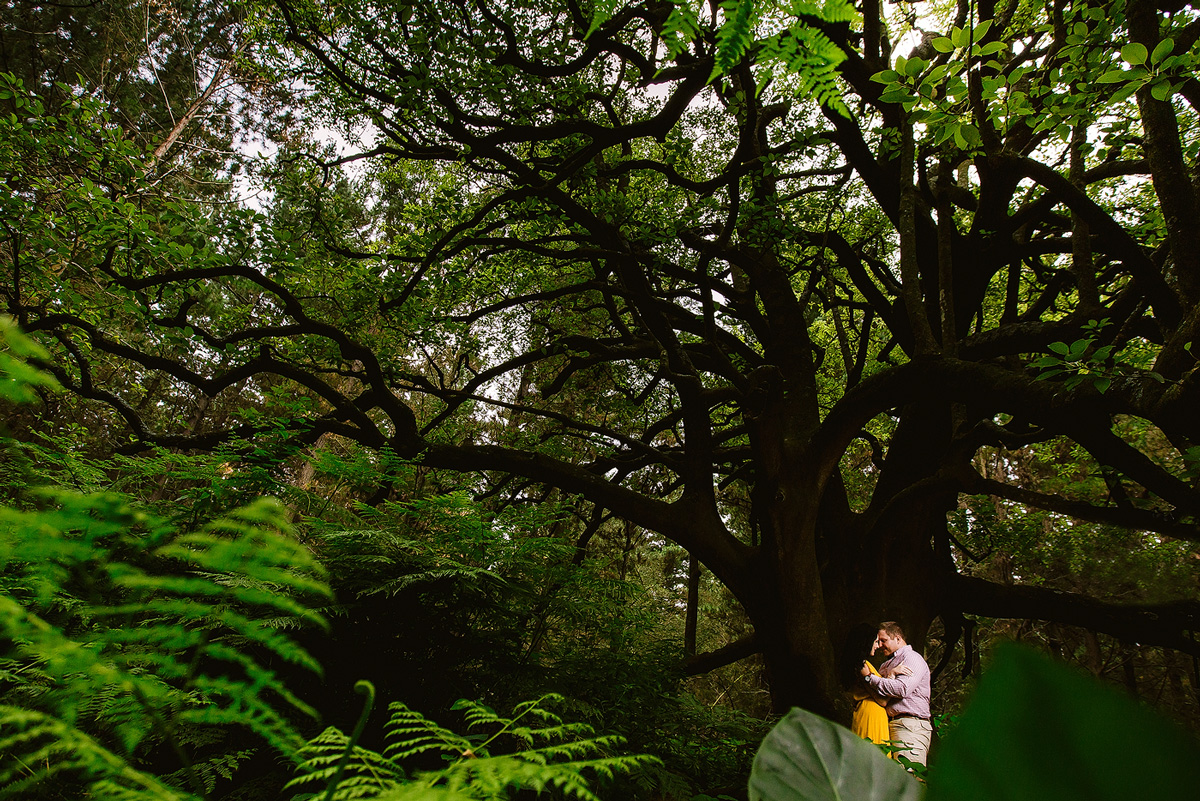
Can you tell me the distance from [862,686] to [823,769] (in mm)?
4394

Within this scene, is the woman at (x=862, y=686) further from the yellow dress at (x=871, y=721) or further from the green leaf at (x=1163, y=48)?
the green leaf at (x=1163, y=48)

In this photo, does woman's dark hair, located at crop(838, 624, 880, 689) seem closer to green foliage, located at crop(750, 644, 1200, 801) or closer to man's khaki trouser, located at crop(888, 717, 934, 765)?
man's khaki trouser, located at crop(888, 717, 934, 765)

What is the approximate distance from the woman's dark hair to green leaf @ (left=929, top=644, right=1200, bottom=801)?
5409 millimetres

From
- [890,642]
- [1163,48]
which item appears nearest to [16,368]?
[1163,48]

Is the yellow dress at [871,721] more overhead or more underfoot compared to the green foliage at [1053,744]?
more underfoot

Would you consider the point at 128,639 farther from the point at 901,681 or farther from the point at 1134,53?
the point at 901,681

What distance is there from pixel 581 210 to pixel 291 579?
4.70m

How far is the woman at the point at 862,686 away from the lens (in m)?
3.73

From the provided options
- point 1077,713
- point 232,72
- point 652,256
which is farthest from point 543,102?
point 232,72

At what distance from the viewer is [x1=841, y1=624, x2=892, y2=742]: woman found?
3734 mm

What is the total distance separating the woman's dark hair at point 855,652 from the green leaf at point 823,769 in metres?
4.97

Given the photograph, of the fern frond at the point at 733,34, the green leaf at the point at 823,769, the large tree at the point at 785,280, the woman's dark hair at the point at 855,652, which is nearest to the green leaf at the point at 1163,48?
the large tree at the point at 785,280

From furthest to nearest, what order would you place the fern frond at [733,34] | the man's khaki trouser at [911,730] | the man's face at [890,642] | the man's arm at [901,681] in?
the man's face at [890,642], the man's arm at [901,681], the man's khaki trouser at [911,730], the fern frond at [733,34]

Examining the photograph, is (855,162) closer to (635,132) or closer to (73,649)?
(635,132)
